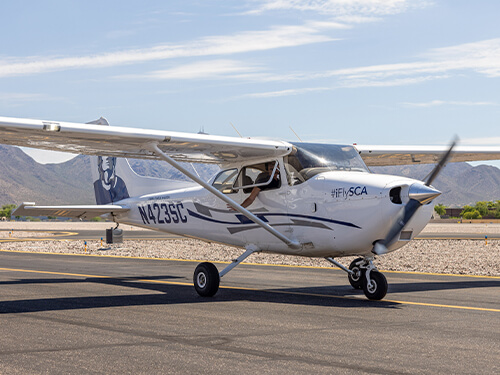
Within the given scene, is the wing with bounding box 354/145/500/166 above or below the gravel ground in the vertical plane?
above

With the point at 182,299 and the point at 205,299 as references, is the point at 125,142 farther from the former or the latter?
the point at 205,299

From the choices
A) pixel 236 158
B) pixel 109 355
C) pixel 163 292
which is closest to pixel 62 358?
pixel 109 355

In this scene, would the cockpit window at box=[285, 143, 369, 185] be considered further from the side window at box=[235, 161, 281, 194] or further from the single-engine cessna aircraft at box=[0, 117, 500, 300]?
the side window at box=[235, 161, 281, 194]

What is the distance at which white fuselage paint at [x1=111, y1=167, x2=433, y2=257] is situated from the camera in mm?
10719

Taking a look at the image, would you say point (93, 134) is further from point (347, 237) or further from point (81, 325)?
point (347, 237)

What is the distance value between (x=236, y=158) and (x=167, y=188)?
3.26 meters

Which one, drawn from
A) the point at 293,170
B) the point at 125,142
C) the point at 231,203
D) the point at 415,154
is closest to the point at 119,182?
the point at 125,142

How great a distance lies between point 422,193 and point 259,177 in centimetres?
362

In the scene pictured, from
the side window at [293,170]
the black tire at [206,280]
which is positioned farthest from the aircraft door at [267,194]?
the black tire at [206,280]

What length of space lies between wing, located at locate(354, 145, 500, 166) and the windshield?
6.79 ft

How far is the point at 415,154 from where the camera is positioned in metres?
15.4

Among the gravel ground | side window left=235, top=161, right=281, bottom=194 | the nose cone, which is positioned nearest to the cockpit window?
side window left=235, top=161, right=281, bottom=194

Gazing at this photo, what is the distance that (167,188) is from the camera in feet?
53.1

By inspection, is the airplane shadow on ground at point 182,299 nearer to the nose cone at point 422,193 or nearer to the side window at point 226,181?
the nose cone at point 422,193
